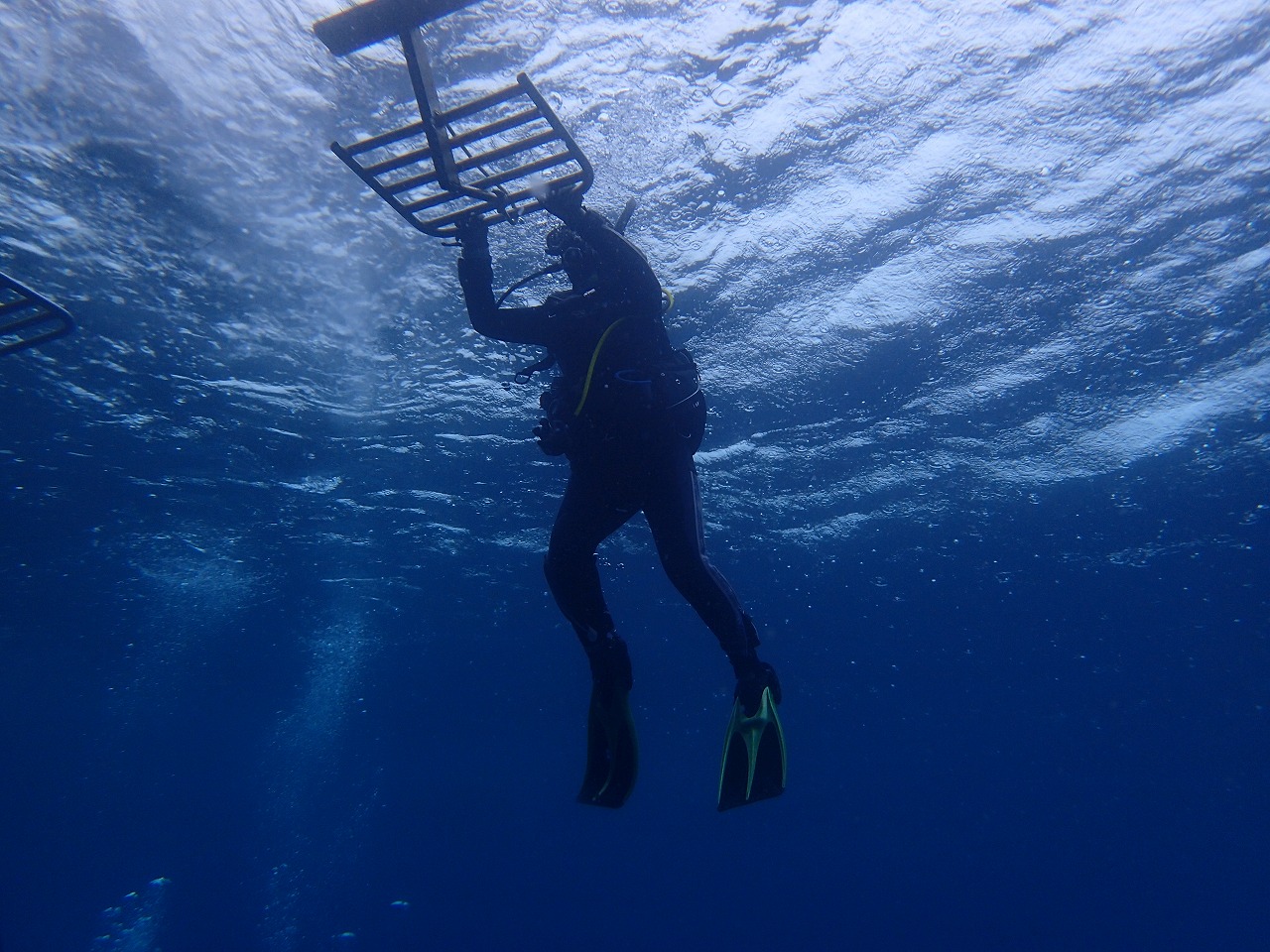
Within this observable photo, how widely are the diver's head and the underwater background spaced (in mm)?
3633

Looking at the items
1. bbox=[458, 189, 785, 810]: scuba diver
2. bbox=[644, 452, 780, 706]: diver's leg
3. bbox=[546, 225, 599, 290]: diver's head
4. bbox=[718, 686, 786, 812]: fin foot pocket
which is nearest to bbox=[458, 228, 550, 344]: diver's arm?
bbox=[458, 189, 785, 810]: scuba diver

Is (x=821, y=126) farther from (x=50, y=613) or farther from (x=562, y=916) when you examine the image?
(x=562, y=916)

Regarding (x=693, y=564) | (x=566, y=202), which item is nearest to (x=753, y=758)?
(x=693, y=564)

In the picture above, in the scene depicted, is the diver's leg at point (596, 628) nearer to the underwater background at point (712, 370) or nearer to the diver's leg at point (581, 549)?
the diver's leg at point (581, 549)

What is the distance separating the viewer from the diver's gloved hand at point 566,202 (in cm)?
452

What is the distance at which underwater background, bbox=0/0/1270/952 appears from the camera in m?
7.49

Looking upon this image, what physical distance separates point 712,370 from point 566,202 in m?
8.58

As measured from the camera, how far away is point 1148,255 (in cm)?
1080

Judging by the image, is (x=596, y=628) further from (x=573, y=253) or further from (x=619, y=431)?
(x=573, y=253)

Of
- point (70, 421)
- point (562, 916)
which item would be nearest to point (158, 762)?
point (562, 916)

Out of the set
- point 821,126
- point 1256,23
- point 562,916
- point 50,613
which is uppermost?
point 1256,23

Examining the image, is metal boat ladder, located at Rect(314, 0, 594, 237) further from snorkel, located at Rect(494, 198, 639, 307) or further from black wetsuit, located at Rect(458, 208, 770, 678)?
black wetsuit, located at Rect(458, 208, 770, 678)

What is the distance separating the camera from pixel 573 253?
462 centimetres

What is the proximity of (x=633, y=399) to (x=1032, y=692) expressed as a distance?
41.4m
